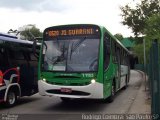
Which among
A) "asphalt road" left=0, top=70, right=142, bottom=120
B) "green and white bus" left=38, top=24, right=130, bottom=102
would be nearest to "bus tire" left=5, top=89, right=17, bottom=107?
"asphalt road" left=0, top=70, right=142, bottom=120

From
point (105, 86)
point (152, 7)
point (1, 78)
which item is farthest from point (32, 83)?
point (152, 7)

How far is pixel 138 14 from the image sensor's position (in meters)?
33.0

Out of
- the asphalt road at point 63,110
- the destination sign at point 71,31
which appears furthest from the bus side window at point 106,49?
the asphalt road at point 63,110

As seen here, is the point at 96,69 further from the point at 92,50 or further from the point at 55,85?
the point at 55,85

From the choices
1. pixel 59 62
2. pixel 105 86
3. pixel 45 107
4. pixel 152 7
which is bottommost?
pixel 45 107

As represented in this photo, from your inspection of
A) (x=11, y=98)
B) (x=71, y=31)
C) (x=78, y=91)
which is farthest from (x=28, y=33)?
(x=78, y=91)

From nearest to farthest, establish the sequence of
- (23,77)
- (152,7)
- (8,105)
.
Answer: (8,105) < (23,77) < (152,7)

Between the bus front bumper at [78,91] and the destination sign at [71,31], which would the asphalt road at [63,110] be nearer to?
the bus front bumper at [78,91]

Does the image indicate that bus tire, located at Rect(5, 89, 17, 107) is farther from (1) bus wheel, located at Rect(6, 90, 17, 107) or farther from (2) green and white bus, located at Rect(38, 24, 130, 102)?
(2) green and white bus, located at Rect(38, 24, 130, 102)

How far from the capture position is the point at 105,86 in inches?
532

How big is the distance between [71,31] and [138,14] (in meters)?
20.4

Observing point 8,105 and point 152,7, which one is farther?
point 152,7

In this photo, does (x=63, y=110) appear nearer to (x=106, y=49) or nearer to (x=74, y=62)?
(x=74, y=62)

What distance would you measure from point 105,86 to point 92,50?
1414 mm
